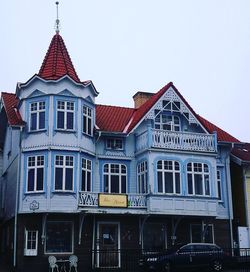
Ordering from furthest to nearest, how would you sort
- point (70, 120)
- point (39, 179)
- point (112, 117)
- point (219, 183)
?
1. point (219, 183)
2. point (112, 117)
3. point (70, 120)
4. point (39, 179)

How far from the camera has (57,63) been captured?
31.5m

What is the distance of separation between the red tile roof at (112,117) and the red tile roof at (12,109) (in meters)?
5.20

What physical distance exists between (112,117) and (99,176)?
4711 millimetres

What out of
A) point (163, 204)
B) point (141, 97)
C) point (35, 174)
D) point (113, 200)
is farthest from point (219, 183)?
point (35, 174)

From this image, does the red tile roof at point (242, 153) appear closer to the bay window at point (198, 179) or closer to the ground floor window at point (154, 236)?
the bay window at point (198, 179)

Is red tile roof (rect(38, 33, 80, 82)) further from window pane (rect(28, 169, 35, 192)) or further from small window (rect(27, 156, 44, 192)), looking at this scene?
window pane (rect(28, 169, 35, 192))

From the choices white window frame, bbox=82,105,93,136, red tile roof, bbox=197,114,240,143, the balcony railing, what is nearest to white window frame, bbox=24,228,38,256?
the balcony railing

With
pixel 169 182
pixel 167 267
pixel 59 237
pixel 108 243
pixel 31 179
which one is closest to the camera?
pixel 167 267

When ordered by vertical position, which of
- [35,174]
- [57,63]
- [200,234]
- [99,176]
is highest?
[57,63]

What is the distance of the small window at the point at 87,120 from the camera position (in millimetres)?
30625

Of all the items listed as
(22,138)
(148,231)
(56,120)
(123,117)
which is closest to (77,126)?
(56,120)

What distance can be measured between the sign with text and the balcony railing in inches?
10.1

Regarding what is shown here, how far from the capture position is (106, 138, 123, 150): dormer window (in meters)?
32.3

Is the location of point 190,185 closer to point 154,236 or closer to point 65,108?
point 154,236
